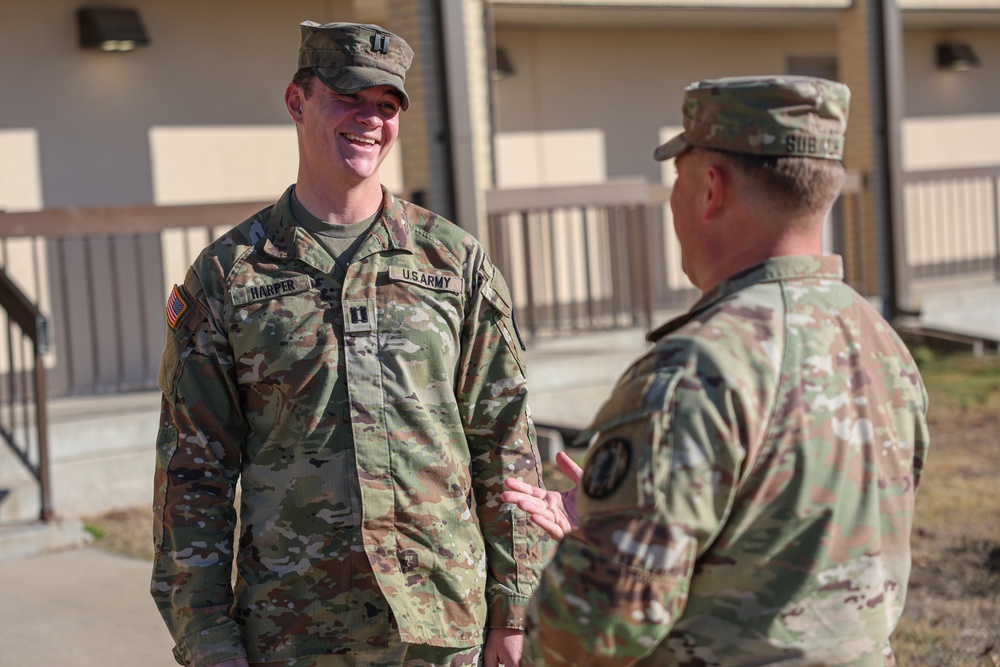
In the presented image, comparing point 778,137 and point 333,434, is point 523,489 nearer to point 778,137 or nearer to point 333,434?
point 333,434

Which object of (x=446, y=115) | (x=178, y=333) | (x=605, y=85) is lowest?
(x=178, y=333)

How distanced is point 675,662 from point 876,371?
51 centimetres

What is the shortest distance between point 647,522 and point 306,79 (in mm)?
1411

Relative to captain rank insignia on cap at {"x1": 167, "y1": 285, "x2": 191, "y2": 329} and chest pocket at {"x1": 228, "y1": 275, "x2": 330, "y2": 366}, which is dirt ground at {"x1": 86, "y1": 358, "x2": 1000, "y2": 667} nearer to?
chest pocket at {"x1": 228, "y1": 275, "x2": 330, "y2": 366}

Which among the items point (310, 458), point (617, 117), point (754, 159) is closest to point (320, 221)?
point (310, 458)

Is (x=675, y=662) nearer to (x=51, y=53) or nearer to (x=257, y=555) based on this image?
(x=257, y=555)

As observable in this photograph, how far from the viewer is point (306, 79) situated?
2.59 meters

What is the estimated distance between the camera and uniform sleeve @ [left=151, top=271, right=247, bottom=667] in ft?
7.89

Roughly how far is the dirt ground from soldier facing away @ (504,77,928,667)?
3.03 metres

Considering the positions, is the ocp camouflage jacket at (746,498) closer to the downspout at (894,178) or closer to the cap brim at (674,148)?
the cap brim at (674,148)

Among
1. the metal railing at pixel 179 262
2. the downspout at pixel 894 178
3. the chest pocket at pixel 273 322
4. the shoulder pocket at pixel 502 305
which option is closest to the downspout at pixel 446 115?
the metal railing at pixel 179 262

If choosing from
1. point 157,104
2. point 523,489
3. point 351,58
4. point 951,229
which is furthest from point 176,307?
point 951,229

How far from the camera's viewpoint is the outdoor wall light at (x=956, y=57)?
1408 cm

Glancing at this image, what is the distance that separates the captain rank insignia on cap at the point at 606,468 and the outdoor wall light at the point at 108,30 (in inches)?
301
